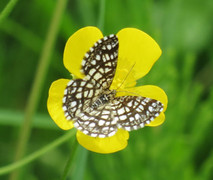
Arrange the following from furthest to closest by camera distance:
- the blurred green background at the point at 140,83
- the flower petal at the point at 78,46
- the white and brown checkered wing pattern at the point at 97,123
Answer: the blurred green background at the point at 140,83
the flower petal at the point at 78,46
the white and brown checkered wing pattern at the point at 97,123

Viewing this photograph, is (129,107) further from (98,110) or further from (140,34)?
(140,34)

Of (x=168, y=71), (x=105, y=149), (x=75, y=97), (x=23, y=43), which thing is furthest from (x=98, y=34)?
(x=23, y=43)

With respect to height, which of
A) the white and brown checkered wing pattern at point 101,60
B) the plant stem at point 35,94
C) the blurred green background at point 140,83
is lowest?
the blurred green background at point 140,83

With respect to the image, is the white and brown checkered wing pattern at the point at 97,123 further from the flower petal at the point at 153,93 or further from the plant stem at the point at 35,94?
the plant stem at the point at 35,94

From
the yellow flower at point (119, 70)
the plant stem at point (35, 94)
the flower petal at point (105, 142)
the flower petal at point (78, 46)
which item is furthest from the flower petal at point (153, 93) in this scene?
the plant stem at point (35, 94)

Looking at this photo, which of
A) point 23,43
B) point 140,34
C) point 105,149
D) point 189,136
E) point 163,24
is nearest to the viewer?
point 105,149

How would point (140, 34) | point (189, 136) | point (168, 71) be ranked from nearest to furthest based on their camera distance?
point (140, 34)
point (168, 71)
point (189, 136)

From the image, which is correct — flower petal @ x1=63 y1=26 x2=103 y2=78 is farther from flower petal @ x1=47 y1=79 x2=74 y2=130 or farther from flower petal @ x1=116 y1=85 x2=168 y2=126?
flower petal @ x1=116 y1=85 x2=168 y2=126
